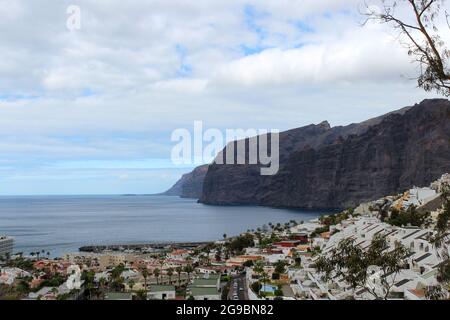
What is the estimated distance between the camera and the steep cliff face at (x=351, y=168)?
10988 centimetres

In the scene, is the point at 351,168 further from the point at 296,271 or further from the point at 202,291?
the point at 202,291

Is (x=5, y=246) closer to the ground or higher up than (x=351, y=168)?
closer to the ground

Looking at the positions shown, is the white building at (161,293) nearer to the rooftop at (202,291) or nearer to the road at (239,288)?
the rooftop at (202,291)

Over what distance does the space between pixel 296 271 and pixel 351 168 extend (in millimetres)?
112661

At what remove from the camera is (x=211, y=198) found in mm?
163750

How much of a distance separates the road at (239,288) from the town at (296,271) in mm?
44

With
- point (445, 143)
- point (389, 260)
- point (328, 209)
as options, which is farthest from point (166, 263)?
point (328, 209)

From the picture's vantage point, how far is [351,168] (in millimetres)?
132750

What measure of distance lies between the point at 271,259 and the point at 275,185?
391 ft

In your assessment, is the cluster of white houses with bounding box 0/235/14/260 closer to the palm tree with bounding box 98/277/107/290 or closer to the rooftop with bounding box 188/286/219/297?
the palm tree with bounding box 98/277/107/290

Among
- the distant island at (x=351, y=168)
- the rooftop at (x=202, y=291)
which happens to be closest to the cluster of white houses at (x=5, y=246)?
the rooftop at (x=202, y=291)

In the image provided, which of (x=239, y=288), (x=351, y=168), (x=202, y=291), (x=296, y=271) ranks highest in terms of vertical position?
(x=351, y=168)

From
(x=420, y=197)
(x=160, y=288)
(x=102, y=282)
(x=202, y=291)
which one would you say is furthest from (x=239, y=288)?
(x=420, y=197)
